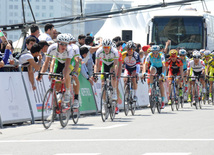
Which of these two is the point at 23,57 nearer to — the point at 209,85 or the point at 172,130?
the point at 172,130

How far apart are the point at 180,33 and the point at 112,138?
22.8 metres

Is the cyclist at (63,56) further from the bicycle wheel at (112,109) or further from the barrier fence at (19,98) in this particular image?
the bicycle wheel at (112,109)

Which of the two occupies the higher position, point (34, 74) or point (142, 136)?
point (34, 74)

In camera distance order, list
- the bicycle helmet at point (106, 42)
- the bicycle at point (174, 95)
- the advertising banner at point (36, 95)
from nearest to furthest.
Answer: the advertising banner at point (36, 95), the bicycle helmet at point (106, 42), the bicycle at point (174, 95)

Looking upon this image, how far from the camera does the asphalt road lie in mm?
8758

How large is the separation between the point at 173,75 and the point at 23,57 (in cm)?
807

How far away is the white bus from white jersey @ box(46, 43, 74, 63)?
19546 mm

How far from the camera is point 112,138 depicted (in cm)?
1049

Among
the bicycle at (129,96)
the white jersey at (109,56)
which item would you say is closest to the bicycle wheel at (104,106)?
the white jersey at (109,56)

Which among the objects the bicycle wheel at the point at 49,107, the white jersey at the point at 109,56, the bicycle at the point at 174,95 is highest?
the white jersey at the point at 109,56

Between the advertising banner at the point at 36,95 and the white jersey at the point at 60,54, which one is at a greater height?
the white jersey at the point at 60,54

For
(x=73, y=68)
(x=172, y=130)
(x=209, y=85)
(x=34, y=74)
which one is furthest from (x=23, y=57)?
(x=209, y=85)

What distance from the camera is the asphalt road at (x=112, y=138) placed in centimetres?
876

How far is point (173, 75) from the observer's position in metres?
21.0
